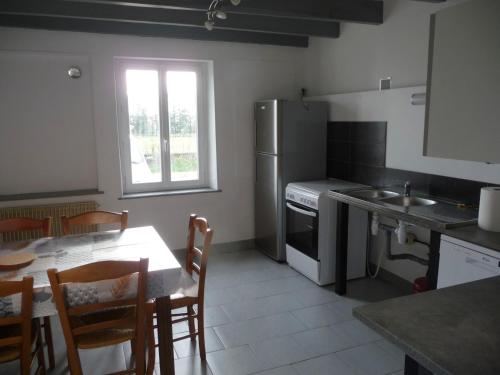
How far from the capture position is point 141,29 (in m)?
3.81

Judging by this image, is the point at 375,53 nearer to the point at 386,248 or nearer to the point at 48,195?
the point at 386,248

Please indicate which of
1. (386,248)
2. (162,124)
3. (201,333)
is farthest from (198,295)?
(162,124)

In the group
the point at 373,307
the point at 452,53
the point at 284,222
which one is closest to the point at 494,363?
the point at 373,307

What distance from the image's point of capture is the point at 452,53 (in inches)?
65.5

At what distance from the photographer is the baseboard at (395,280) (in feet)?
11.2

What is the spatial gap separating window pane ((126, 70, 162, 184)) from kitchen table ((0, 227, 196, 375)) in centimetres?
175

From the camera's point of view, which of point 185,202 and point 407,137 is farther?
point 185,202

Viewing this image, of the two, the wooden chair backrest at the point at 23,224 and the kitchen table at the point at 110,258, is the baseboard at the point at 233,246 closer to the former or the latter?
the kitchen table at the point at 110,258

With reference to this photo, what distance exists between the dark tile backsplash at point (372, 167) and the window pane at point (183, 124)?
4.96 feet

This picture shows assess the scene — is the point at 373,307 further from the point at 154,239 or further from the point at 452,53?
the point at 154,239

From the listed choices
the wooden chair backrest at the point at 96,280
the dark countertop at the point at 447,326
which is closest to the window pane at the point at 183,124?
the wooden chair backrest at the point at 96,280

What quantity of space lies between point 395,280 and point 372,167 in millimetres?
1026

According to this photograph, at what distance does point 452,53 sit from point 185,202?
10.4 ft

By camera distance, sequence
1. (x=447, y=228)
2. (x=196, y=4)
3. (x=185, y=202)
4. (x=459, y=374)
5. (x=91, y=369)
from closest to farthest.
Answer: (x=459, y=374)
(x=447, y=228)
(x=91, y=369)
(x=196, y=4)
(x=185, y=202)
